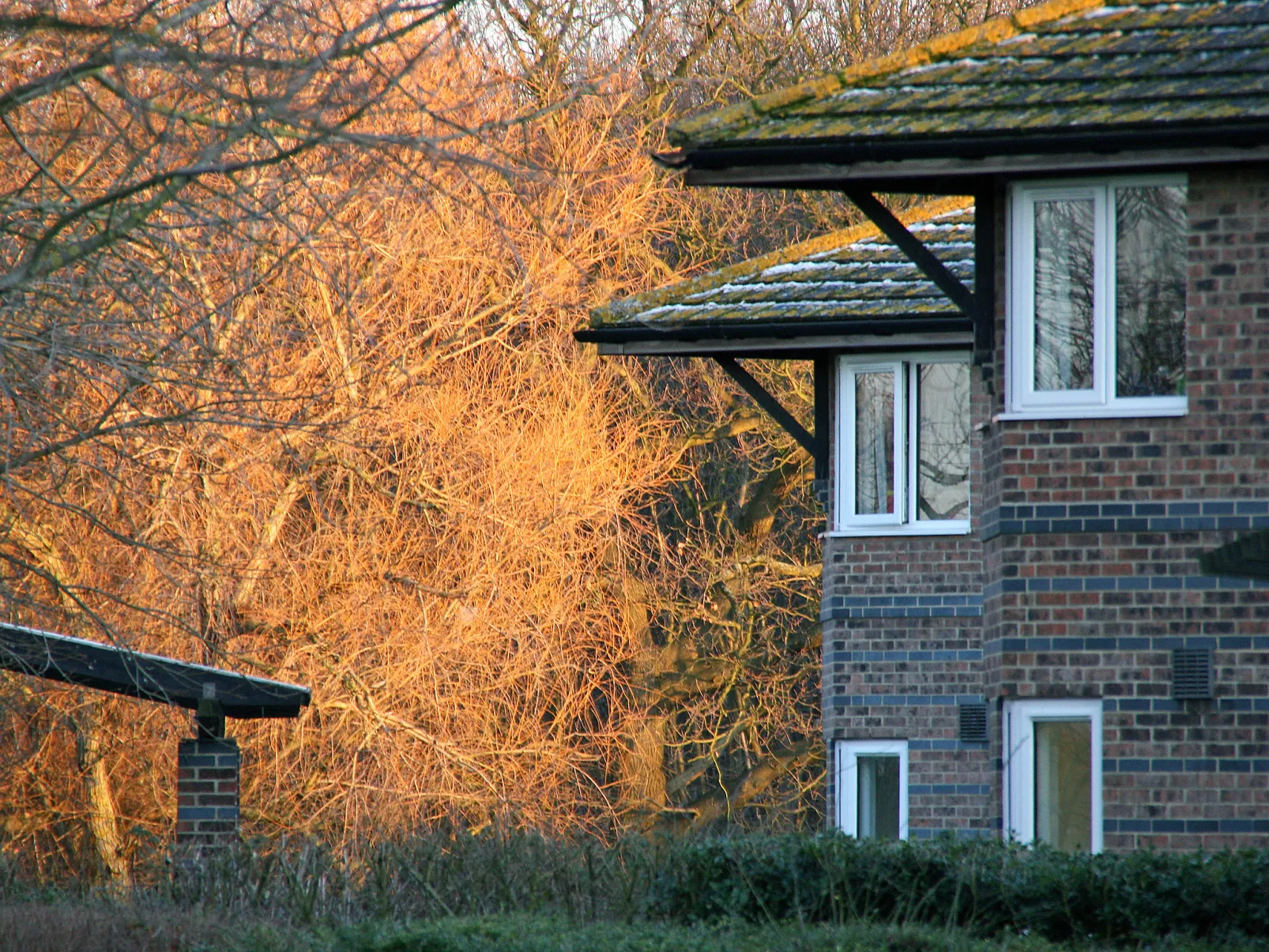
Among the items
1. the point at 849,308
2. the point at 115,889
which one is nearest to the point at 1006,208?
the point at 849,308

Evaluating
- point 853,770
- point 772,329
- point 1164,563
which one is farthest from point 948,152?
point 853,770

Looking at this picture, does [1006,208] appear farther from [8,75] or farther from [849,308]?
[8,75]

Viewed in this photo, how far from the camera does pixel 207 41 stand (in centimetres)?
777

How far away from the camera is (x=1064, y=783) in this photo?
9805 millimetres

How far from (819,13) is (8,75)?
17.9 metres

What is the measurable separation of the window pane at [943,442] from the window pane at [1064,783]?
434 centimetres

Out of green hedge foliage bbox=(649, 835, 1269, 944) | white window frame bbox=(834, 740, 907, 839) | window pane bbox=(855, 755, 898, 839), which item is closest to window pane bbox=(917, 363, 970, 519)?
white window frame bbox=(834, 740, 907, 839)

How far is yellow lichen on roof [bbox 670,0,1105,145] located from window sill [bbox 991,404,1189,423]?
233cm

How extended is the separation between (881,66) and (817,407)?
4739 mm

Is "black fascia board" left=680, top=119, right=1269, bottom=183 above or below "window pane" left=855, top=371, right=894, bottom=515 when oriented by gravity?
above

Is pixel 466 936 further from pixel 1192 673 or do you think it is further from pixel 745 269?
pixel 745 269

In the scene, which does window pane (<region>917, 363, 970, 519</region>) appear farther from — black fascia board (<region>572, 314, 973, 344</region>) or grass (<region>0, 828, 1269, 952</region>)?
grass (<region>0, 828, 1269, 952</region>)

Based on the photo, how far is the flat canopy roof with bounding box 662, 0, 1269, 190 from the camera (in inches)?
361

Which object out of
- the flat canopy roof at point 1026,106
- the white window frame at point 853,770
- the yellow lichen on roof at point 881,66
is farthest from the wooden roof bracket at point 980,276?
the white window frame at point 853,770
